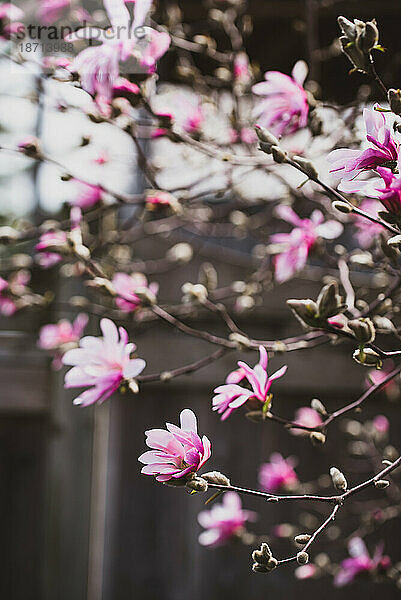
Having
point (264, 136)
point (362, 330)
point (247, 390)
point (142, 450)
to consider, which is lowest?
point (142, 450)

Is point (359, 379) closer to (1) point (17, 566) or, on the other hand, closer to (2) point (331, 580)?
(2) point (331, 580)

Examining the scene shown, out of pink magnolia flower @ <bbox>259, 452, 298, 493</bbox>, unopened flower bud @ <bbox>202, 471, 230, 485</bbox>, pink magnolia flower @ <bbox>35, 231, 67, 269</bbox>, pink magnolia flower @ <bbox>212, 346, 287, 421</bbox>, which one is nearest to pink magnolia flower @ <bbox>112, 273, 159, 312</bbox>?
pink magnolia flower @ <bbox>35, 231, 67, 269</bbox>

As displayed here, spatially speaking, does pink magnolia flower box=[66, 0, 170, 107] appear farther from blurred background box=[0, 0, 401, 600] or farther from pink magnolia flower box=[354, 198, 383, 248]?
blurred background box=[0, 0, 401, 600]

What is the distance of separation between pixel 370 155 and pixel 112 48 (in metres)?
0.35

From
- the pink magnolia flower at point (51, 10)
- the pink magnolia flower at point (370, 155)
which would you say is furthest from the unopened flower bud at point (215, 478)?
the pink magnolia flower at point (51, 10)

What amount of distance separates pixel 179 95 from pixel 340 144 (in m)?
0.37

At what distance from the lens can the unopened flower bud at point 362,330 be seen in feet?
1.96

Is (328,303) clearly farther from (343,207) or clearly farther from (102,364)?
(102,364)

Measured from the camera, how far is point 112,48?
2.52 feet

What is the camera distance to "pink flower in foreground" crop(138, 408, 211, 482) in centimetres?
60

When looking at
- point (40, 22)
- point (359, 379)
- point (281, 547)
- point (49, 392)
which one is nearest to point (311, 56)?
point (40, 22)

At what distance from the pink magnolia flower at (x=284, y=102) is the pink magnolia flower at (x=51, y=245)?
0.98 ft

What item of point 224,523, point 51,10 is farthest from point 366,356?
point 51,10

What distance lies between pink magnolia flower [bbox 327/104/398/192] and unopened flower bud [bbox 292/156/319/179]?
4 cm
